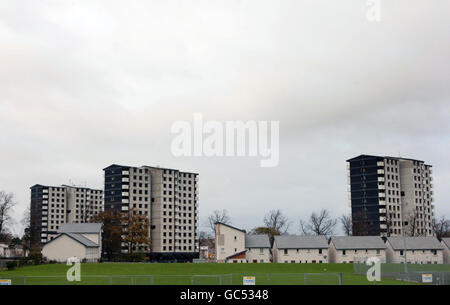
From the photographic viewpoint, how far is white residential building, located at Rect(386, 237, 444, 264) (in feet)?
371

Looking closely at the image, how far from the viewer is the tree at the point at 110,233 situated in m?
127

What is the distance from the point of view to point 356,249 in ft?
372

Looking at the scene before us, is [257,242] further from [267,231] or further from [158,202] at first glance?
[158,202]

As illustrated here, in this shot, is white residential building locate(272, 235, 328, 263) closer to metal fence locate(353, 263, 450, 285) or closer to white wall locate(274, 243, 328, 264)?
white wall locate(274, 243, 328, 264)

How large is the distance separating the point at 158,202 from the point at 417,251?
3721 inches

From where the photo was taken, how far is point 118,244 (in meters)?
129

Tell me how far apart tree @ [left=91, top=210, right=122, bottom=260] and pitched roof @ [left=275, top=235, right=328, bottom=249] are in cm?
3977

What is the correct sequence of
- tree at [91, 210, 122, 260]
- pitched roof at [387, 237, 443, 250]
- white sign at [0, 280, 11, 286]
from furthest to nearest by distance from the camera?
tree at [91, 210, 122, 260] → pitched roof at [387, 237, 443, 250] → white sign at [0, 280, 11, 286]

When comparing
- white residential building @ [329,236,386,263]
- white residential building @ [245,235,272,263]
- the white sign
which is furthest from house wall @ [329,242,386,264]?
the white sign

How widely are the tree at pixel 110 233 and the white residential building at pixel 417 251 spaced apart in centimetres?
6410

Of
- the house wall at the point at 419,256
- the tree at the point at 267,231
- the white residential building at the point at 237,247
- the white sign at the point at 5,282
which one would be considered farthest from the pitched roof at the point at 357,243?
the white sign at the point at 5,282

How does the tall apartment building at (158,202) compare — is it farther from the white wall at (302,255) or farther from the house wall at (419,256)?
the house wall at (419,256)

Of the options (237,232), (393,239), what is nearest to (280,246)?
(237,232)
